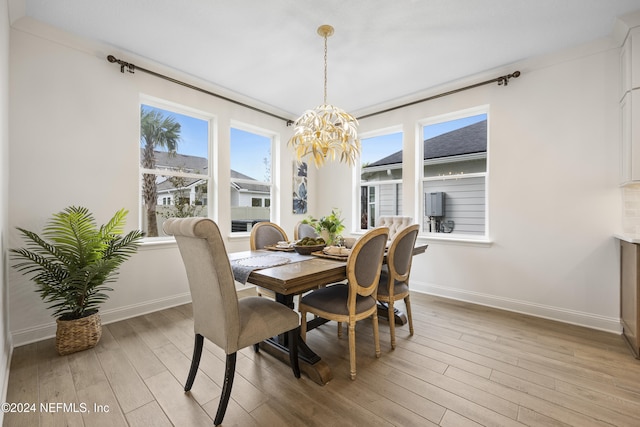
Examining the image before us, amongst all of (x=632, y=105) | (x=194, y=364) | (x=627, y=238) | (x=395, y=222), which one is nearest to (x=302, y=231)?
(x=395, y=222)

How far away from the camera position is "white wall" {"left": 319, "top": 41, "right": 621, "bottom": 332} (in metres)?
2.71

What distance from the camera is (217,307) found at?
5.09 feet

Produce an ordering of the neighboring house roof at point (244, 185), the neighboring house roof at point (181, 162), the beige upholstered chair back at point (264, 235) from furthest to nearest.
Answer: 1. the neighboring house roof at point (244, 185)
2. the neighboring house roof at point (181, 162)
3. the beige upholstered chair back at point (264, 235)

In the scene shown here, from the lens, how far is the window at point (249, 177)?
415cm

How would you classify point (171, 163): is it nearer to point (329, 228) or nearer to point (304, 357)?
point (329, 228)

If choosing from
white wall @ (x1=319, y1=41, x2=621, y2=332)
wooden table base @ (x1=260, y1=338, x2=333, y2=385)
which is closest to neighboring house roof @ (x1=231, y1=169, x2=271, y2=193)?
wooden table base @ (x1=260, y1=338, x2=333, y2=385)

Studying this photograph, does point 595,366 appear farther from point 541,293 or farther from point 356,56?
point 356,56

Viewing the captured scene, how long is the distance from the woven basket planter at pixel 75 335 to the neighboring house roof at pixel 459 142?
426 centimetres

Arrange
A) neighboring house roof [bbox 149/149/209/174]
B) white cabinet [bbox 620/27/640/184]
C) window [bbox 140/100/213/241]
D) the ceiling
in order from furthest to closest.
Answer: neighboring house roof [bbox 149/149/209/174]
window [bbox 140/100/213/241]
white cabinet [bbox 620/27/640/184]
the ceiling

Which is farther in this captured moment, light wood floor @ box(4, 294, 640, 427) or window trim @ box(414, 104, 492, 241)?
window trim @ box(414, 104, 492, 241)

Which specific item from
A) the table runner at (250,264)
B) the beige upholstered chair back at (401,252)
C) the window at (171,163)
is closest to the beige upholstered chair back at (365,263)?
the beige upholstered chair back at (401,252)

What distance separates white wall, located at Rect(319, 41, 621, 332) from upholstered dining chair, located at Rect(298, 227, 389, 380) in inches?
80.9

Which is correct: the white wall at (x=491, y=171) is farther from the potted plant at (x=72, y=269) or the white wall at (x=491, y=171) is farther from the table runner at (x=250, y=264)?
the table runner at (x=250, y=264)

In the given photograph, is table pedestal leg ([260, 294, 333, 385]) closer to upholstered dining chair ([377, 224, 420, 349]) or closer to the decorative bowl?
the decorative bowl
